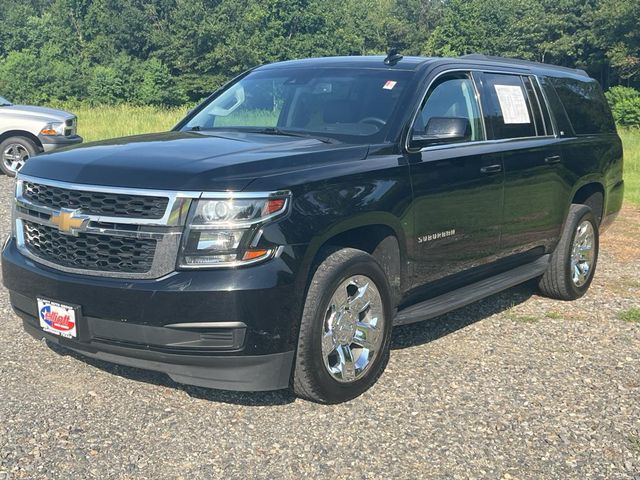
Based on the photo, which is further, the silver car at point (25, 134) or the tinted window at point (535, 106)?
the silver car at point (25, 134)

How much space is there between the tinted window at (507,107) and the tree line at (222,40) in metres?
56.4

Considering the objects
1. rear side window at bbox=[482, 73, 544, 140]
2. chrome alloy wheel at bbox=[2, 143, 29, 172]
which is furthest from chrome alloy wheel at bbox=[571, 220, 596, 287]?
chrome alloy wheel at bbox=[2, 143, 29, 172]

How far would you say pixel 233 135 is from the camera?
489 centimetres

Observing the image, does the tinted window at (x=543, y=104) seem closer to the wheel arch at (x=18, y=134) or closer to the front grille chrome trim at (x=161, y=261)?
the front grille chrome trim at (x=161, y=261)

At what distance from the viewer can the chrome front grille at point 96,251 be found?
12.1 feet

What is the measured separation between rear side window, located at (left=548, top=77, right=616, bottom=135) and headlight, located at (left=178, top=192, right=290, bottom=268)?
3903 mm

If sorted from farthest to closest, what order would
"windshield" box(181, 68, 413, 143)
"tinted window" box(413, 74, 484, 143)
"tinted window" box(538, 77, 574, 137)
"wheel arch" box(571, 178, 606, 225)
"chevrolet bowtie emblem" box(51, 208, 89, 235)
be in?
"wheel arch" box(571, 178, 606, 225), "tinted window" box(538, 77, 574, 137), "tinted window" box(413, 74, 484, 143), "windshield" box(181, 68, 413, 143), "chevrolet bowtie emblem" box(51, 208, 89, 235)

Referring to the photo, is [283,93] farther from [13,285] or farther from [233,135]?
[13,285]

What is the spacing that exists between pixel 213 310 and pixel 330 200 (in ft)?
2.83

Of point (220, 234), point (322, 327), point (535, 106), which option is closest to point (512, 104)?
point (535, 106)

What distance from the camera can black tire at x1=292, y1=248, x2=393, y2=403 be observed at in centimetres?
388

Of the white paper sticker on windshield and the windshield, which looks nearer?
the windshield

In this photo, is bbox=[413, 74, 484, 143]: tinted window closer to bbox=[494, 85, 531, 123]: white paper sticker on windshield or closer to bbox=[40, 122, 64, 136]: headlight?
bbox=[494, 85, 531, 123]: white paper sticker on windshield

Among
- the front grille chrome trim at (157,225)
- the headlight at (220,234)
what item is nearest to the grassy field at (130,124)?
the headlight at (220,234)
